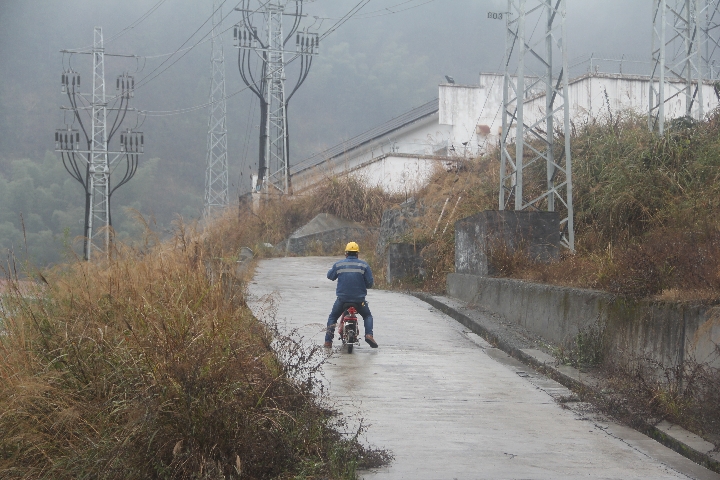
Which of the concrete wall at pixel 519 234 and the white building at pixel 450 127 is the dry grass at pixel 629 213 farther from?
the white building at pixel 450 127

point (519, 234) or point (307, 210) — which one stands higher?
point (307, 210)

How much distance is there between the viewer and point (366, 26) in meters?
144

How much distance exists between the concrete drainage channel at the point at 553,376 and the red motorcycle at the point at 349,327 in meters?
1.88

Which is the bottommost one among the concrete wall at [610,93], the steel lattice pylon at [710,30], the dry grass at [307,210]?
the dry grass at [307,210]

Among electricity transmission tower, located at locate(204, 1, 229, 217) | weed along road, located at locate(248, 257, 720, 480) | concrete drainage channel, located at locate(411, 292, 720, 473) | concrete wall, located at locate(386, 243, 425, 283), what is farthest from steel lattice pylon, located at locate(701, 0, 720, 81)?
electricity transmission tower, located at locate(204, 1, 229, 217)

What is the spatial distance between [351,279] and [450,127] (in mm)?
32412

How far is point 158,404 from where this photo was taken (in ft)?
19.0

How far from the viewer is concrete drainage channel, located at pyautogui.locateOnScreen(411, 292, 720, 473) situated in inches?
268

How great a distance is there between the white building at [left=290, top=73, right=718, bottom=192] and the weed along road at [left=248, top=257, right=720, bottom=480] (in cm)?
1617

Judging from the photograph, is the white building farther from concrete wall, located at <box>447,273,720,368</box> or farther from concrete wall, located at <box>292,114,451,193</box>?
concrete wall, located at <box>447,273,720,368</box>

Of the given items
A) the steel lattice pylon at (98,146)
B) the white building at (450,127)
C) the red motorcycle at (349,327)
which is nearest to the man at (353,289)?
the red motorcycle at (349,327)

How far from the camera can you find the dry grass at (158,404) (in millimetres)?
5719

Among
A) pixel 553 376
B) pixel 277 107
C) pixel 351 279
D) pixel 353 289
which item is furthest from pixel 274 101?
pixel 553 376

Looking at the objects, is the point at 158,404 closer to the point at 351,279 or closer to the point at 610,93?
A: the point at 351,279
